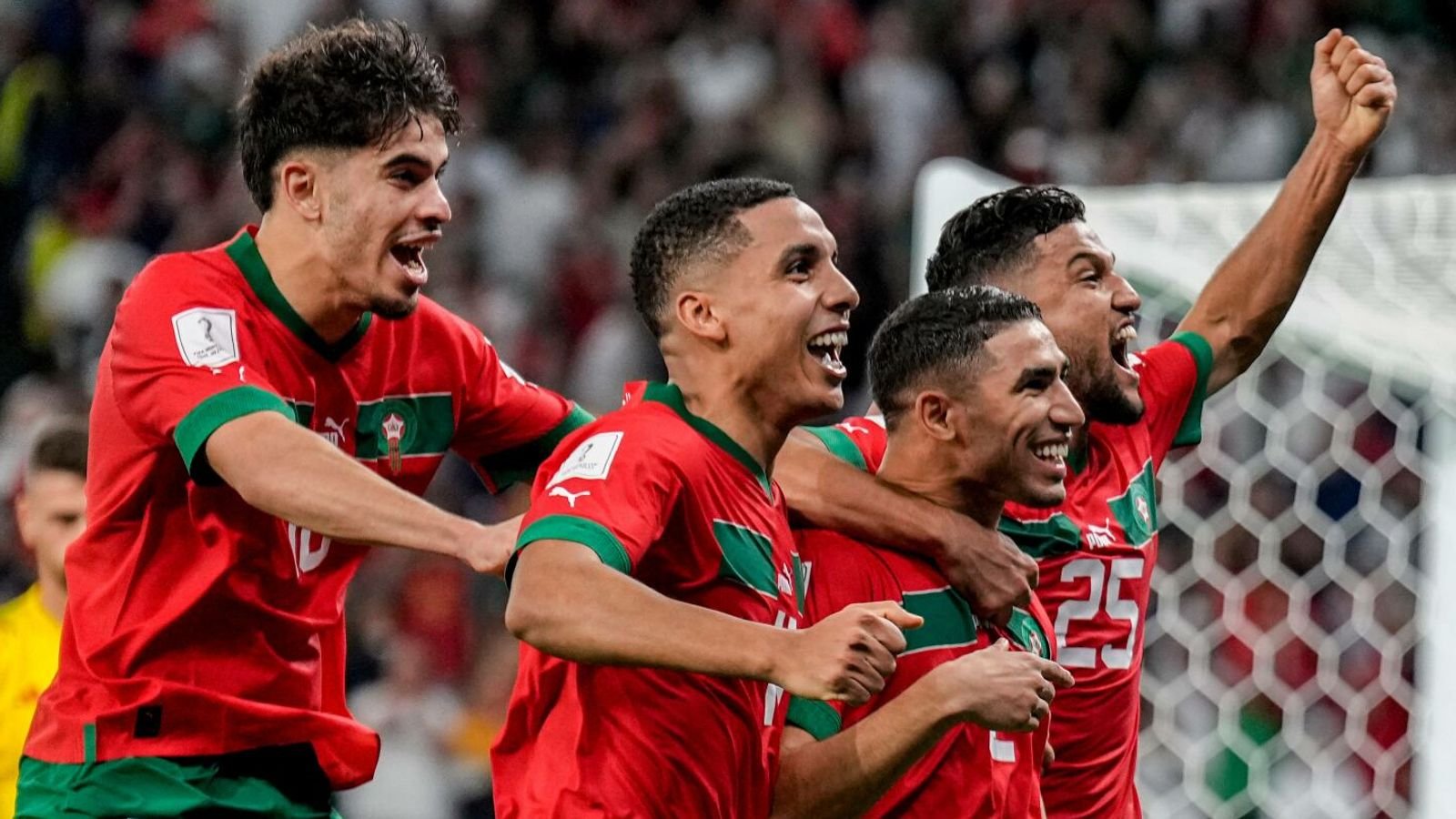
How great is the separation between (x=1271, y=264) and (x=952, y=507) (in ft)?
3.58

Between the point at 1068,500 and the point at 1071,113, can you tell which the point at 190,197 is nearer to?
the point at 1071,113

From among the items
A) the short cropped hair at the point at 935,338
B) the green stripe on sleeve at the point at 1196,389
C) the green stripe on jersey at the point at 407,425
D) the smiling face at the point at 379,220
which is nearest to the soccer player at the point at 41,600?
the green stripe on jersey at the point at 407,425

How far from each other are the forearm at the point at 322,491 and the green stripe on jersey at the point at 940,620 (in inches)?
27.9

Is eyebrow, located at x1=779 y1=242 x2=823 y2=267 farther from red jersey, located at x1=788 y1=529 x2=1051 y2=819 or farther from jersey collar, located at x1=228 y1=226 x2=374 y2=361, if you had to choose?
jersey collar, located at x1=228 y1=226 x2=374 y2=361

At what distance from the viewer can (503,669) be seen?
7316 mm

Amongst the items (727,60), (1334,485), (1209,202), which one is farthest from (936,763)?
(727,60)

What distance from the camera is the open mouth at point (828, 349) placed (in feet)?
9.39

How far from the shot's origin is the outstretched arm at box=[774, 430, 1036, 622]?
9.66 ft

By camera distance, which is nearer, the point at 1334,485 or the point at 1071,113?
the point at 1334,485

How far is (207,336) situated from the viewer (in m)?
2.84

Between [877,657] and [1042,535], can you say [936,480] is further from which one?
[877,657]

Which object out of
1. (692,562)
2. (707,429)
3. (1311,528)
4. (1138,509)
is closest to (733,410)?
(707,429)

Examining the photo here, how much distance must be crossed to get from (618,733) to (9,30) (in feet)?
28.0

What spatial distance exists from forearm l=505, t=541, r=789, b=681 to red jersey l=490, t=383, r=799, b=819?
14cm
